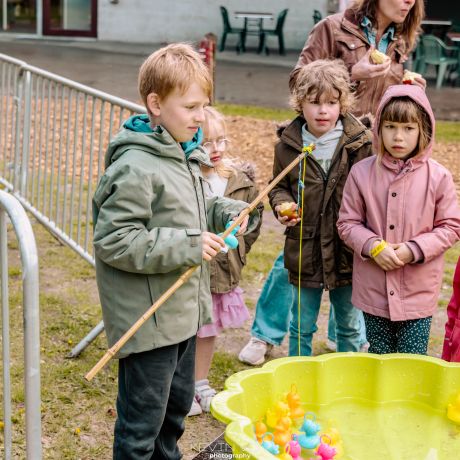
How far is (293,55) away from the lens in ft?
73.2

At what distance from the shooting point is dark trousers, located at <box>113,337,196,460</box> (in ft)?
10.4

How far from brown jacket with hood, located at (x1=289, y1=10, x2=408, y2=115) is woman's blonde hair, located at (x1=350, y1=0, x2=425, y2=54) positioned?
3 cm

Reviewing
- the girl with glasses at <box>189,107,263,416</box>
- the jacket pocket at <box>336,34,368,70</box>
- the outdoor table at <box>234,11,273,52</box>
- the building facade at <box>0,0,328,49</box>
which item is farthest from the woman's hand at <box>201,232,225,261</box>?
the building facade at <box>0,0,328,49</box>

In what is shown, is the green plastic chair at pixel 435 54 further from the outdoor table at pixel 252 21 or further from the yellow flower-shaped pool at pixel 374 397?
the yellow flower-shaped pool at pixel 374 397

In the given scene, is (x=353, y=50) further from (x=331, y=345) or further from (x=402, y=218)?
(x=331, y=345)

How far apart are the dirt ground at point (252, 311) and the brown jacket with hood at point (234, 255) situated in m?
0.62

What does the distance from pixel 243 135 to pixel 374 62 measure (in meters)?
7.30

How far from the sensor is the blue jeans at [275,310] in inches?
192

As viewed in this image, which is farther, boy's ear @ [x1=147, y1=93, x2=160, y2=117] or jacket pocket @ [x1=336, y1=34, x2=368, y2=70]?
jacket pocket @ [x1=336, y1=34, x2=368, y2=70]

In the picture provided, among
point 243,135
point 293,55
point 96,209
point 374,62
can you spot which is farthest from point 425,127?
point 293,55

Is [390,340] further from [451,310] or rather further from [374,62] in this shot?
[374,62]

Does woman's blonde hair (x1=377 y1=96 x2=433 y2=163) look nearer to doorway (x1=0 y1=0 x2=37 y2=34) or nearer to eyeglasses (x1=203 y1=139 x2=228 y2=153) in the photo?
eyeglasses (x1=203 y1=139 x2=228 y2=153)

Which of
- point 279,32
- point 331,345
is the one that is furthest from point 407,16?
point 279,32

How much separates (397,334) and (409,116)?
0.96 meters
